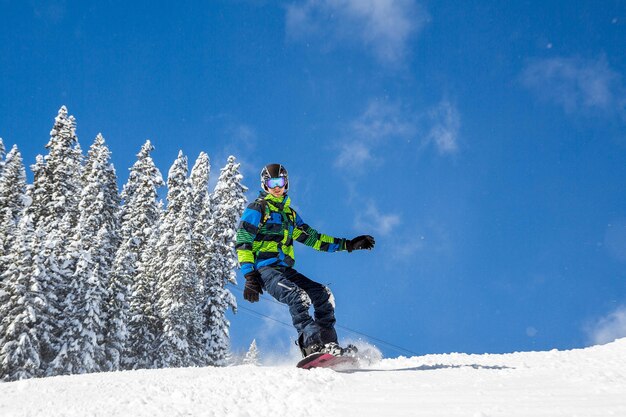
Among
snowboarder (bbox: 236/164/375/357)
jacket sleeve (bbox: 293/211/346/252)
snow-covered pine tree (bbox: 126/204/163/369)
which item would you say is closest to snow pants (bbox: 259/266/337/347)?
snowboarder (bbox: 236/164/375/357)

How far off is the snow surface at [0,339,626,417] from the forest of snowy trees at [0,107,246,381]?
62.1 feet

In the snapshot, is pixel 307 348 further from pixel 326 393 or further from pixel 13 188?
pixel 13 188

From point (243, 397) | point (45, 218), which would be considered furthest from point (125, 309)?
point (243, 397)

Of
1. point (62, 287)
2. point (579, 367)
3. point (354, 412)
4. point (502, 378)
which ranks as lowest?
point (354, 412)

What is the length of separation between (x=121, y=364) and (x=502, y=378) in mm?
25617

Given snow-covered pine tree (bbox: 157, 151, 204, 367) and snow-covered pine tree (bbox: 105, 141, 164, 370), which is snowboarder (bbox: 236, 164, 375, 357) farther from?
snow-covered pine tree (bbox: 105, 141, 164, 370)

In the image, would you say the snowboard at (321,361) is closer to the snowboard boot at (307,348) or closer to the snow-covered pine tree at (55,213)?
the snowboard boot at (307,348)

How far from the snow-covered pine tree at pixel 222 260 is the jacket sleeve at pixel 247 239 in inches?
825

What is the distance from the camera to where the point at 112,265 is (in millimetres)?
27672

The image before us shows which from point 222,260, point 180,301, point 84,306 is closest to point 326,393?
point 84,306

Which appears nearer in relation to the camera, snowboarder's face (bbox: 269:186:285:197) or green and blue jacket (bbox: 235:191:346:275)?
green and blue jacket (bbox: 235:191:346:275)

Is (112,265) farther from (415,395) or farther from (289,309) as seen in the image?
(415,395)

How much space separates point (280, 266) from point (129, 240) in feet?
78.7

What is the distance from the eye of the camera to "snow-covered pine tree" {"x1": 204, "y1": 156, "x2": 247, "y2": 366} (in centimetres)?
2758
